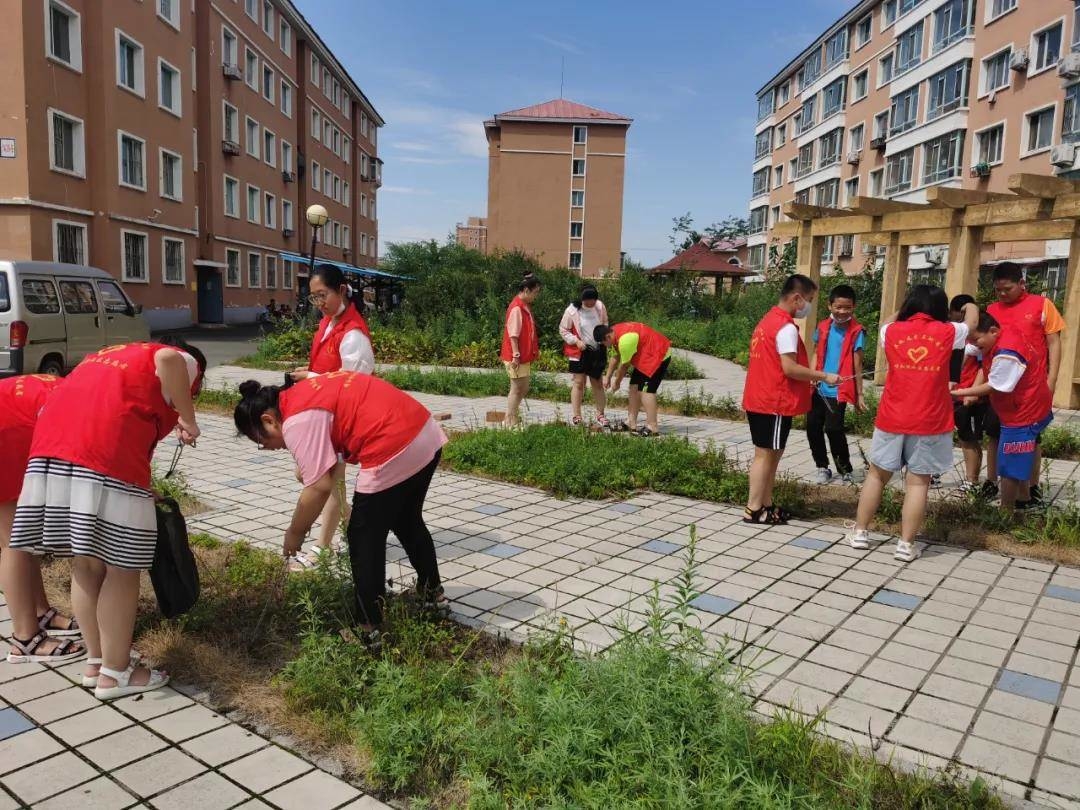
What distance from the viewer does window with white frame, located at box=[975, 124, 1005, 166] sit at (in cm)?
3062

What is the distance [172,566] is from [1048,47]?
33593 millimetres

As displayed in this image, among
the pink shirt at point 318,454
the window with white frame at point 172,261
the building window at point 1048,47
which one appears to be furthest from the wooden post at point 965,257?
the window with white frame at point 172,261

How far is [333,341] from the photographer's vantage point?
4727 mm

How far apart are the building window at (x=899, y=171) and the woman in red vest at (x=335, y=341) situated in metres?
39.1

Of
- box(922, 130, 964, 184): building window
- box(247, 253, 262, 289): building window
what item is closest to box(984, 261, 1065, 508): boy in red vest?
box(922, 130, 964, 184): building window

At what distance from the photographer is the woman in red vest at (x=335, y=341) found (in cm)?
459

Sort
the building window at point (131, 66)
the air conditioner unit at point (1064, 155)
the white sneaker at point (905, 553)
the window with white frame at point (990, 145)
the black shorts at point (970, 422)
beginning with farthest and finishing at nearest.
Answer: the window with white frame at point (990, 145) → the air conditioner unit at point (1064, 155) → the building window at point (131, 66) → the black shorts at point (970, 422) → the white sneaker at point (905, 553)

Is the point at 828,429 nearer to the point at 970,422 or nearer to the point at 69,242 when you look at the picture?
the point at 970,422

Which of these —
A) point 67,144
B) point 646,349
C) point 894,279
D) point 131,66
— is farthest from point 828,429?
point 131,66

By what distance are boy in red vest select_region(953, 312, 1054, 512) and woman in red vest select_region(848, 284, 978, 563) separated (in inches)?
37.5

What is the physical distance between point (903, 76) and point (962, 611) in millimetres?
40884

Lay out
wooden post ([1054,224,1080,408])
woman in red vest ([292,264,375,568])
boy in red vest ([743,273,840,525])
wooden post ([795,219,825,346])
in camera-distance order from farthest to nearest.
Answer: wooden post ([795,219,825,346]), wooden post ([1054,224,1080,408]), boy in red vest ([743,273,840,525]), woman in red vest ([292,264,375,568])

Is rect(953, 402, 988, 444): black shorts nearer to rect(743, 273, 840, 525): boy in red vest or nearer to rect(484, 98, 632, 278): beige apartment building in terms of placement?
rect(743, 273, 840, 525): boy in red vest

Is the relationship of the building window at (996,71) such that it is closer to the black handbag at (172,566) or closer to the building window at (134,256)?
the building window at (134,256)
